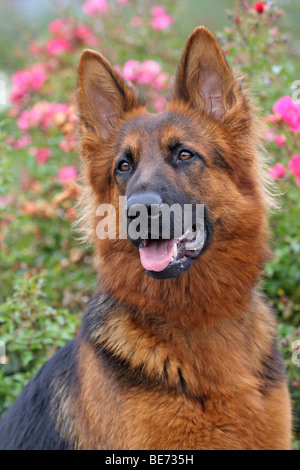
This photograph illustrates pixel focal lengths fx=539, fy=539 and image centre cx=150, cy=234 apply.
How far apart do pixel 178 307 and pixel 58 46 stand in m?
6.38

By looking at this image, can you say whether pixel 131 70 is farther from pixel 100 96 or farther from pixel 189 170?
pixel 189 170

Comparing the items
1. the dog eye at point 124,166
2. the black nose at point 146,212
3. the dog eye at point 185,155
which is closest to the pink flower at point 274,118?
the dog eye at point 185,155

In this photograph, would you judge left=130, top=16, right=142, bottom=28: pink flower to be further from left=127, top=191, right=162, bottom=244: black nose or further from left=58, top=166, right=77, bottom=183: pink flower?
left=127, top=191, right=162, bottom=244: black nose

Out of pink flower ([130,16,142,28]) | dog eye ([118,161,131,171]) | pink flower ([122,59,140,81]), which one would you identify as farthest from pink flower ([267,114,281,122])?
pink flower ([130,16,142,28])

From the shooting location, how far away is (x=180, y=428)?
3.16 meters

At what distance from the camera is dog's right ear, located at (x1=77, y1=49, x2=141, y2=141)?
3.83 metres

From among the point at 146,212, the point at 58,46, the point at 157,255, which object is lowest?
the point at 157,255

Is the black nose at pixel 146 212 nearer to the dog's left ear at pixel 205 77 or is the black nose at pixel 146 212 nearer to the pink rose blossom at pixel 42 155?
the dog's left ear at pixel 205 77

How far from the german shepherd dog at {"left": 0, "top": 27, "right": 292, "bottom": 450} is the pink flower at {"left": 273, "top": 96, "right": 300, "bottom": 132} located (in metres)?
1.11

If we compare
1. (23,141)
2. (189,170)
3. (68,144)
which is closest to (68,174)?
(68,144)

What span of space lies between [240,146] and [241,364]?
1458 mm

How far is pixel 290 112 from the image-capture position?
4750 mm

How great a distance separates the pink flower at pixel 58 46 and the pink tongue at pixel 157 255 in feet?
20.1
